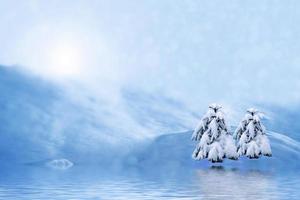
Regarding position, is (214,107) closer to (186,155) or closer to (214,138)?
(214,138)

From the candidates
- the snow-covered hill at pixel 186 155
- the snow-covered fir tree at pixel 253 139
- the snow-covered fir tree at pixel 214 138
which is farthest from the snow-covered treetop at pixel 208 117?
the snow-covered fir tree at pixel 253 139

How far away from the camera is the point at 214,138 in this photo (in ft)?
263

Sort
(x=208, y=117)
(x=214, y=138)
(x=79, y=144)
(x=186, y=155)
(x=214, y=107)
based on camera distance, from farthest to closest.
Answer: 1. (x=79, y=144)
2. (x=186, y=155)
3. (x=208, y=117)
4. (x=214, y=107)
5. (x=214, y=138)

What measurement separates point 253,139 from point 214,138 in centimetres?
616

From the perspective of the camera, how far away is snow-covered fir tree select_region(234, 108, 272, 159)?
3255 inches

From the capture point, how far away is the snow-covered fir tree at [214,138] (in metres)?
78.9

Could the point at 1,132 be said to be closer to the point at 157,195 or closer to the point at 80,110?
the point at 80,110

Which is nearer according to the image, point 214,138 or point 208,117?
point 214,138

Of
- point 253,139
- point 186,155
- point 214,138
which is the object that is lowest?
point 214,138

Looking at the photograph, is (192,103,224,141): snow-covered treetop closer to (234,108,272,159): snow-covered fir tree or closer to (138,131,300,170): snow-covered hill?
(138,131,300,170): snow-covered hill

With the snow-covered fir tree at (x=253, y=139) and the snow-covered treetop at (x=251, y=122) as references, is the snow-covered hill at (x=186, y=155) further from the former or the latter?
the snow-covered treetop at (x=251, y=122)

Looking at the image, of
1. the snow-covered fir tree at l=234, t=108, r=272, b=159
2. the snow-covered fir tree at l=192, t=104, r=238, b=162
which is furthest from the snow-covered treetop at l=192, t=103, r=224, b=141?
the snow-covered fir tree at l=234, t=108, r=272, b=159

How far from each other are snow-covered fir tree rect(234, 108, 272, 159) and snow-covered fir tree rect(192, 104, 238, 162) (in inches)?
151

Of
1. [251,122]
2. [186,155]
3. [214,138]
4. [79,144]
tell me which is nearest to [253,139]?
[251,122]
